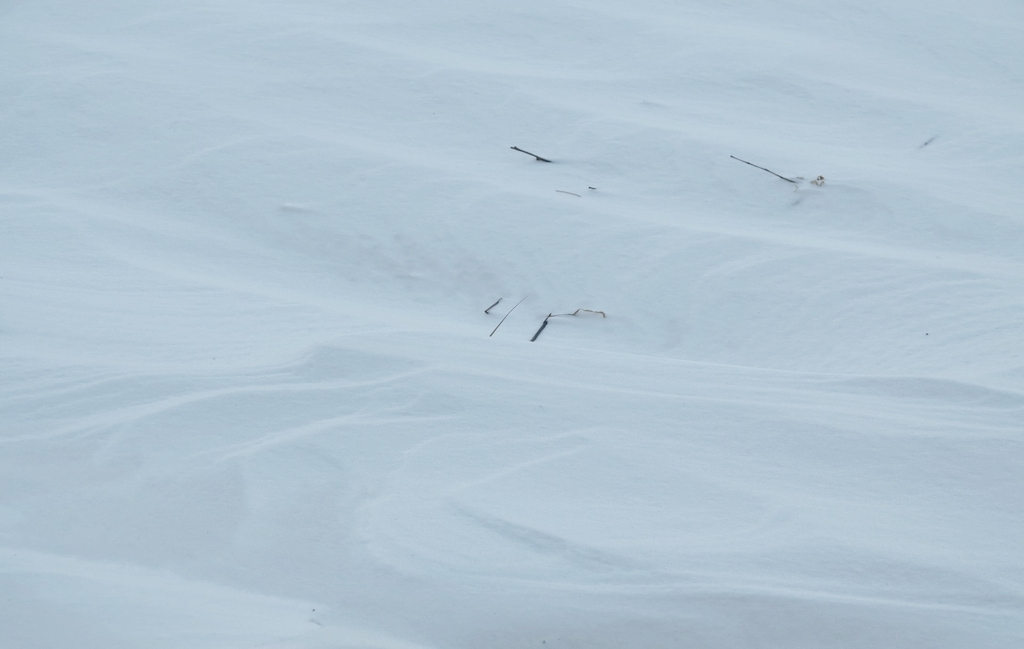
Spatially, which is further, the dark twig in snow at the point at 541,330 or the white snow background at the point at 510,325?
the dark twig in snow at the point at 541,330

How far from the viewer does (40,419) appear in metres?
1.50

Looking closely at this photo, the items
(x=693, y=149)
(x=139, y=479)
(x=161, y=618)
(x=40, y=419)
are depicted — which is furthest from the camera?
(x=693, y=149)

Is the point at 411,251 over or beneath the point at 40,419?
over

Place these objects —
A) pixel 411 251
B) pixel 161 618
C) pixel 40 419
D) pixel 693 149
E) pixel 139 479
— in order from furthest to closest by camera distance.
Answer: pixel 693 149 → pixel 411 251 → pixel 40 419 → pixel 139 479 → pixel 161 618

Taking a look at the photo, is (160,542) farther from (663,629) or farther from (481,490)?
(663,629)

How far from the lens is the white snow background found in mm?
1252

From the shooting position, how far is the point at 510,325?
1921mm

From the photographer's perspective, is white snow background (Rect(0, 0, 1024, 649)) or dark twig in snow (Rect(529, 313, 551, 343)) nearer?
white snow background (Rect(0, 0, 1024, 649))

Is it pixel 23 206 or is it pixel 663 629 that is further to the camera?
pixel 23 206

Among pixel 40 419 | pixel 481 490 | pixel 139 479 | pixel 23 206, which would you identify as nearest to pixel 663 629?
pixel 481 490

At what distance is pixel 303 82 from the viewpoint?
2600 mm

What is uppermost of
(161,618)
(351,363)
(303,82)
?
(303,82)

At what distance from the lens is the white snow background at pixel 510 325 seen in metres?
1.25

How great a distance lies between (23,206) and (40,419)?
89 centimetres
